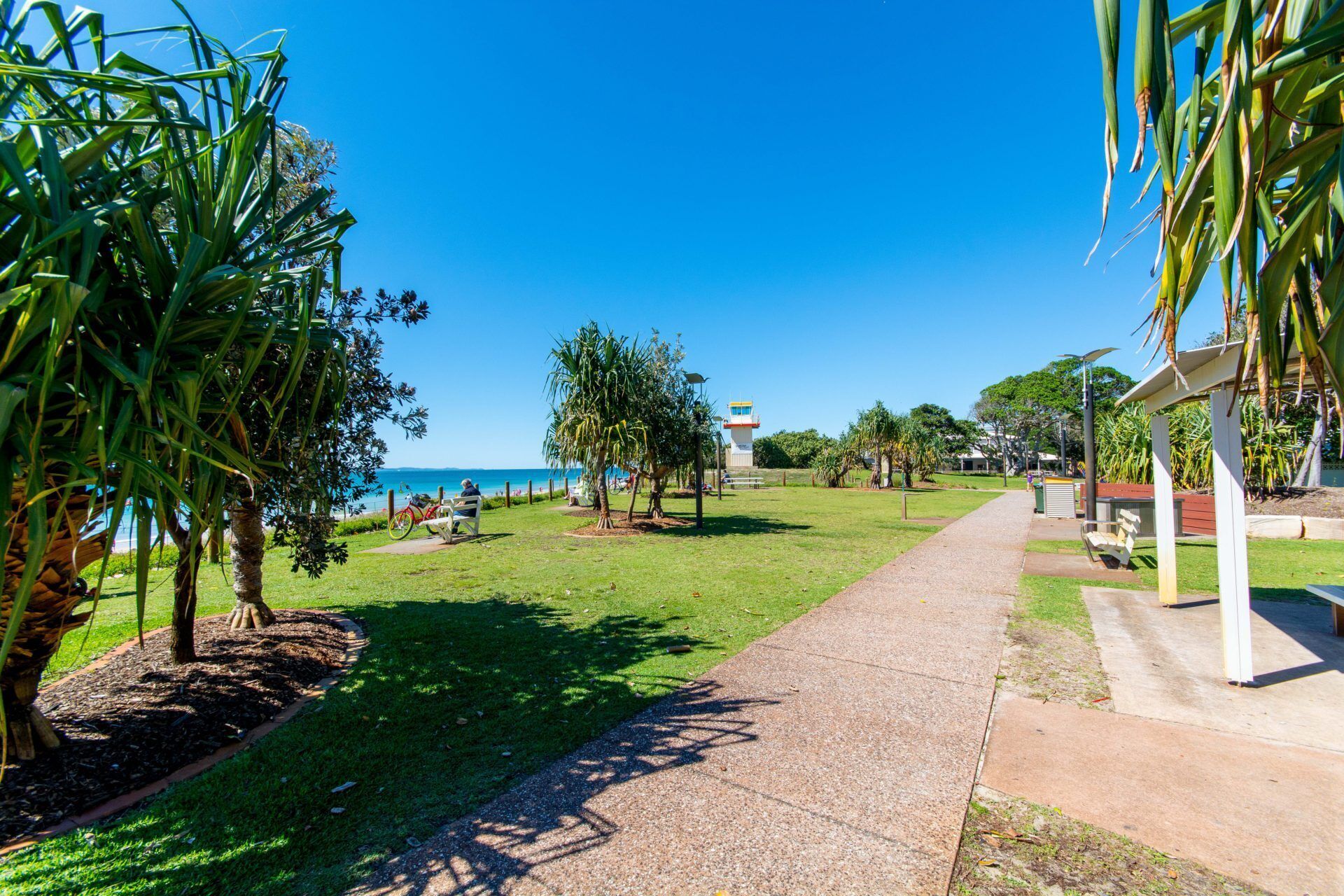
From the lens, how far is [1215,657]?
4.55 metres

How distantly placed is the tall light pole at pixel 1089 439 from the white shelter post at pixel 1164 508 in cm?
481

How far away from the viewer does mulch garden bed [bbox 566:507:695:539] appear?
43.0ft

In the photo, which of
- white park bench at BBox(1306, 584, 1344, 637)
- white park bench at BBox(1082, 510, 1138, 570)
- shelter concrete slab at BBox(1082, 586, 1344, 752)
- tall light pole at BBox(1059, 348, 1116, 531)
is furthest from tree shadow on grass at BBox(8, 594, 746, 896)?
tall light pole at BBox(1059, 348, 1116, 531)

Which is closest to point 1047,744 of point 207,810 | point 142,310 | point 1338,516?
point 207,810

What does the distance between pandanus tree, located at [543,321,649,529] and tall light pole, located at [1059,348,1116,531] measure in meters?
9.25

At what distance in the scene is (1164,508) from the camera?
5.74 metres

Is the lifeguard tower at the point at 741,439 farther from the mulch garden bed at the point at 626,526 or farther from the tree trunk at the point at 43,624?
the tree trunk at the point at 43,624

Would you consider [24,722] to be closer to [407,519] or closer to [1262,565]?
[407,519]

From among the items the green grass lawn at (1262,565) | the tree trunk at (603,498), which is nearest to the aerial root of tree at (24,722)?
the green grass lawn at (1262,565)

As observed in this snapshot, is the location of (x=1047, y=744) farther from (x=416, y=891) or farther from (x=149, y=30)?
(x=149, y=30)

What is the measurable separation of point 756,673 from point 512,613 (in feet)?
10.3

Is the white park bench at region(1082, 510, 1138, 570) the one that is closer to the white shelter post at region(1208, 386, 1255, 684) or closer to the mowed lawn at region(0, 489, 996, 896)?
the mowed lawn at region(0, 489, 996, 896)

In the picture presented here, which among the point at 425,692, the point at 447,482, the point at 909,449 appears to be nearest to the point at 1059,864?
the point at 425,692

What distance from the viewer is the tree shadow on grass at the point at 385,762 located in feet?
7.38
